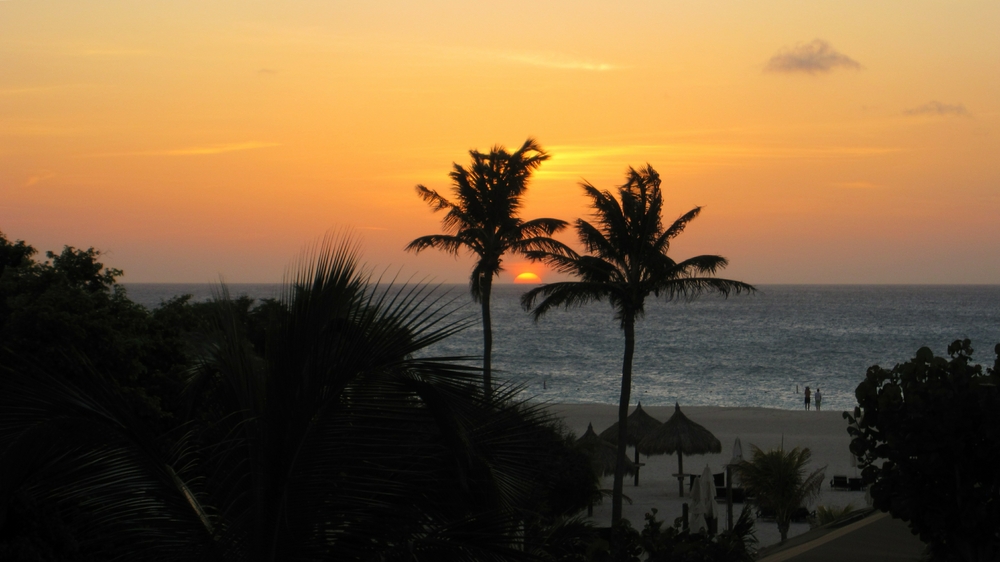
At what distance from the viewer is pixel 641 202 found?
21.7 metres

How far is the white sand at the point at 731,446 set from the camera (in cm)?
2246

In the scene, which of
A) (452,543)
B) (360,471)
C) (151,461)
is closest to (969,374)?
(452,543)

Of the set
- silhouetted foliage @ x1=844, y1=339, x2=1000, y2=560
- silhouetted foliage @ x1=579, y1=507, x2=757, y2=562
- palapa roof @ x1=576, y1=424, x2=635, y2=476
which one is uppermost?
silhouetted foliage @ x1=844, y1=339, x2=1000, y2=560

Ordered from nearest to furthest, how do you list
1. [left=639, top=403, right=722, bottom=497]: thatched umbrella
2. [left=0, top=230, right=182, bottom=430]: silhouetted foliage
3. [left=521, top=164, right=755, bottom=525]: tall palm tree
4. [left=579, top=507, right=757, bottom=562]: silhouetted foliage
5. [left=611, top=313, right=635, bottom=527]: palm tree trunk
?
[left=579, top=507, right=757, bottom=562]: silhouetted foliage → [left=0, top=230, right=182, bottom=430]: silhouetted foliage → [left=611, top=313, right=635, bottom=527]: palm tree trunk → [left=521, top=164, right=755, bottom=525]: tall palm tree → [left=639, top=403, right=722, bottom=497]: thatched umbrella

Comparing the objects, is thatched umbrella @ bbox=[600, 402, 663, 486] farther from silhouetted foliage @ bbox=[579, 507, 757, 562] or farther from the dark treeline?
the dark treeline

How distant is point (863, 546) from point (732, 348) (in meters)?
93.2

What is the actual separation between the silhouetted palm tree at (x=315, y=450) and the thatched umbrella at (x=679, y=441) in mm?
A: 22589

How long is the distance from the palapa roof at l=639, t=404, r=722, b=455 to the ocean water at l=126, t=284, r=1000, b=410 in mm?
8034

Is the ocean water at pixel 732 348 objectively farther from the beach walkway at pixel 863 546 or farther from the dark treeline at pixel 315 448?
the dark treeline at pixel 315 448

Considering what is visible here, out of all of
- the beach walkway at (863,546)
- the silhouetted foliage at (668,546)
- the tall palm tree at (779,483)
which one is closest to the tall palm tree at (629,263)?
the tall palm tree at (779,483)

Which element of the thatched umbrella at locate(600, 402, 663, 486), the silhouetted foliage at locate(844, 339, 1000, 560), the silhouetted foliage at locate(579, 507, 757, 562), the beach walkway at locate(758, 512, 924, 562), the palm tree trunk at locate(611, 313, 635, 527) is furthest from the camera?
the thatched umbrella at locate(600, 402, 663, 486)

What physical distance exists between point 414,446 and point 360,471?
272 mm

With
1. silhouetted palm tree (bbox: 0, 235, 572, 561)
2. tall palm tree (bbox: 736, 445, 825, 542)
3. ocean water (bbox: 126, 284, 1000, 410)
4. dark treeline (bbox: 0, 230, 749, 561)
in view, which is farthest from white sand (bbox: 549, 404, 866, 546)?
silhouetted palm tree (bbox: 0, 235, 572, 561)

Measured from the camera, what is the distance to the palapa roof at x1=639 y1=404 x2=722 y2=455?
2608cm
